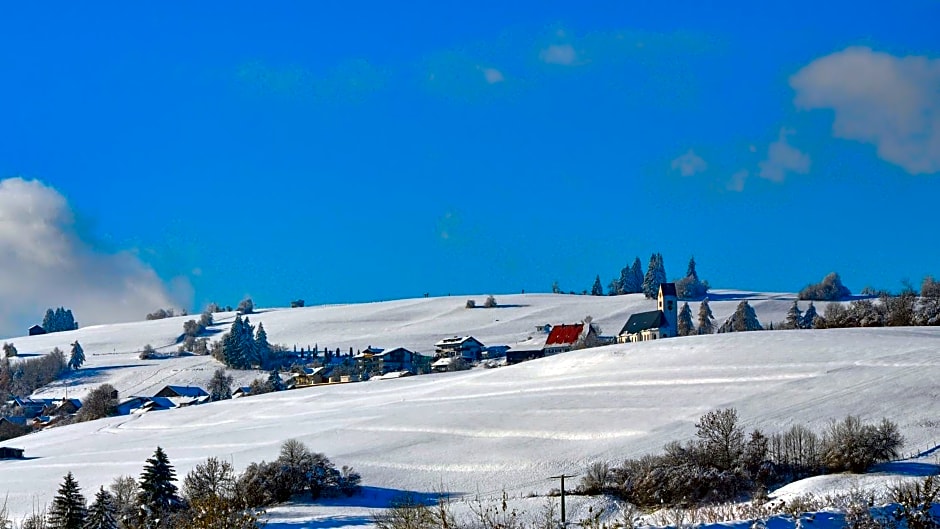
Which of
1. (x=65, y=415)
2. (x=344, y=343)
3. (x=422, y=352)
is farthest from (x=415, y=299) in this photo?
(x=65, y=415)

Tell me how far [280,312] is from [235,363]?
56.4 meters

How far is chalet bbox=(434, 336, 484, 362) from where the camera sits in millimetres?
113562

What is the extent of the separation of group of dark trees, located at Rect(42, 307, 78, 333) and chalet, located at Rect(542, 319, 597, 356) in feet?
393

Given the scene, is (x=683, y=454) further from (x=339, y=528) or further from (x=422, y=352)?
(x=422, y=352)

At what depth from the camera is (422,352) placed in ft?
400

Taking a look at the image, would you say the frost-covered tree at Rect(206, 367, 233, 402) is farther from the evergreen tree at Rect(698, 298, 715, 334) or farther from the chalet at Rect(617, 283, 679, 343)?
the evergreen tree at Rect(698, 298, 715, 334)

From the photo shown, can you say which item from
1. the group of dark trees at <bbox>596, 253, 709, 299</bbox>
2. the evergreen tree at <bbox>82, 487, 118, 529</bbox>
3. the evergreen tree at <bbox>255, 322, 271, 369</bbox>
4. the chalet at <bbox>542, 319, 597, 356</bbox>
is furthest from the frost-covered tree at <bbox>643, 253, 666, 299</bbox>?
the evergreen tree at <bbox>82, 487, 118, 529</bbox>

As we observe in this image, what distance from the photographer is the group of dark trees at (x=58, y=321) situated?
641 feet

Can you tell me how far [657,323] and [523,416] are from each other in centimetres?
5031

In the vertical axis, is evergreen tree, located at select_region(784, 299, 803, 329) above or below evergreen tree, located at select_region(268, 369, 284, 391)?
above

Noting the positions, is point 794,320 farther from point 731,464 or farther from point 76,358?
point 76,358

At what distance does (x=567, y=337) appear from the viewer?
370 ft

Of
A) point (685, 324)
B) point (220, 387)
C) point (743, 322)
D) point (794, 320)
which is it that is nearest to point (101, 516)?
point (220, 387)

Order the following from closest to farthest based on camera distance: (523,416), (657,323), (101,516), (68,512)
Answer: (101,516), (68,512), (523,416), (657,323)
